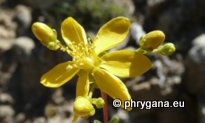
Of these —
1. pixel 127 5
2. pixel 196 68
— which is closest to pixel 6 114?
pixel 127 5

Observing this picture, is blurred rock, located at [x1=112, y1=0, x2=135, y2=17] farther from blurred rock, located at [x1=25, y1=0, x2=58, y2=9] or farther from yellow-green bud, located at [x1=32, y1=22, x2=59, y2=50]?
yellow-green bud, located at [x1=32, y1=22, x2=59, y2=50]

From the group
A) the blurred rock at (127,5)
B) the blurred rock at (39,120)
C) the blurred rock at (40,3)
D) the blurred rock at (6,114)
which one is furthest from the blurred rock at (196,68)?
the blurred rock at (6,114)

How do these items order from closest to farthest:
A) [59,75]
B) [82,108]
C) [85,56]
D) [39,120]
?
[82,108]
[59,75]
[85,56]
[39,120]

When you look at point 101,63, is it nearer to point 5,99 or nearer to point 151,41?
point 151,41

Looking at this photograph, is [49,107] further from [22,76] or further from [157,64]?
[157,64]

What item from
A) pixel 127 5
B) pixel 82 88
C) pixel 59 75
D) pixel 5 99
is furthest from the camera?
pixel 127 5

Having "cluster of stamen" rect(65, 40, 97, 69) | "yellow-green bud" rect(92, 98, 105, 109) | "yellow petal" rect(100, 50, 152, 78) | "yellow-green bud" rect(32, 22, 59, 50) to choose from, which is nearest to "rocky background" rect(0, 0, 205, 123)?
"cluster of stamen" rect(65, 40, 97, 69)

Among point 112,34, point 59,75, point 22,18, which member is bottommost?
point 59,75
